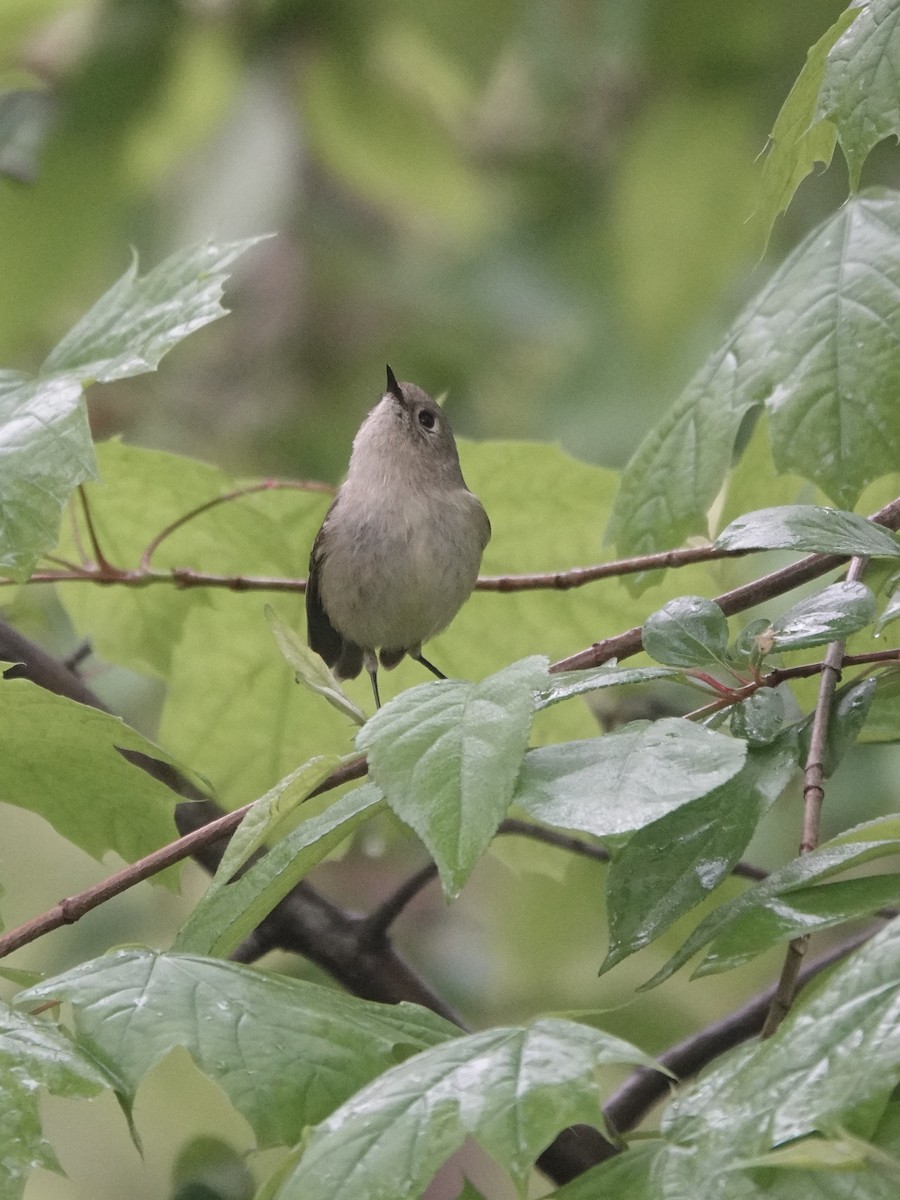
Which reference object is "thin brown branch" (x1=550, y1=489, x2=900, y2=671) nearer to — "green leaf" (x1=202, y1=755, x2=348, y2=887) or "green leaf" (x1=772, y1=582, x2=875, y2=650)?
"green leaf" (x1=772, y1=582, x2=875, y2=650)

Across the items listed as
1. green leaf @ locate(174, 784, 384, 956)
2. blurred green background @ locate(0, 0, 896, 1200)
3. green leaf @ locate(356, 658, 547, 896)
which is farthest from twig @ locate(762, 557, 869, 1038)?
blurred green background @ locate(0, 0, 896, 1200)

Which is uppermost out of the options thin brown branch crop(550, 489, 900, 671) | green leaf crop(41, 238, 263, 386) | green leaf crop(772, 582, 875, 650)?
green leaf crop(41, 238, 263, 386)

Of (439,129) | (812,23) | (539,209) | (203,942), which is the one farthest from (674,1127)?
(539,209)

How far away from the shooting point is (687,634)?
1.30m

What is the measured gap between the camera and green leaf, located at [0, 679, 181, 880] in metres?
1.59

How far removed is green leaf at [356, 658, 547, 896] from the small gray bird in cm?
163

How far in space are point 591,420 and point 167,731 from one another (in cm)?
230

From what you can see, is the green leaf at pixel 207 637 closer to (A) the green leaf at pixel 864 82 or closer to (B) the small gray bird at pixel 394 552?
(B) the small gray bird at pixel 394 552

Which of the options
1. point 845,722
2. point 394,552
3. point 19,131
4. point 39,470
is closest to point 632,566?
point 845,722

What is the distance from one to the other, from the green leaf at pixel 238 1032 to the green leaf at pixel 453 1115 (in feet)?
0.36

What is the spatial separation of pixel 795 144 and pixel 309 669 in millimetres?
899

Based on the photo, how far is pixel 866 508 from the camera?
90.1 inches

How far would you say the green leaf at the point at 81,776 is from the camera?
1.59m

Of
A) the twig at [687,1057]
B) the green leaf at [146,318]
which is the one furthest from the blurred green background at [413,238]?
the twig at [687,1057]
